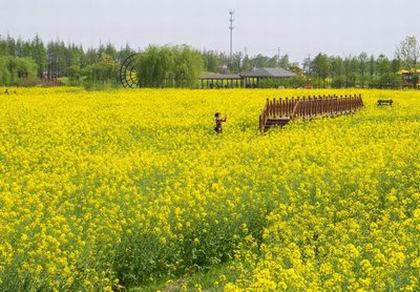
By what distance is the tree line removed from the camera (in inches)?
2259

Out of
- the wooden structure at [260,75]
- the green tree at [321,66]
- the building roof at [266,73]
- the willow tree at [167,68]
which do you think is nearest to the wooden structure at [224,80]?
the wooden structure at [260,75]

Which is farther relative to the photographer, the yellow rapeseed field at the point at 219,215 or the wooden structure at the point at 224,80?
the wooden structure at the point at 224,80

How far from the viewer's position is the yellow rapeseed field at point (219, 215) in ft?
24.4

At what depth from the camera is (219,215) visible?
9891 millimetres

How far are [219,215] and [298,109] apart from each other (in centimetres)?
1608

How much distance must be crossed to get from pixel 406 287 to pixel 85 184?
7.21 metres

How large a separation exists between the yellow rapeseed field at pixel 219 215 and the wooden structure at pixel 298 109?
4.86 m

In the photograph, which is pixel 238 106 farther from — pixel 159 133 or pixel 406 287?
pixel 406 287

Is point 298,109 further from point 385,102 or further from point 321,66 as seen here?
point 321,66

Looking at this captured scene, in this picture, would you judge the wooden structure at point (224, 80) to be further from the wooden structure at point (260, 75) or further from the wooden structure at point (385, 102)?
the wooden structure at point (385, 102)

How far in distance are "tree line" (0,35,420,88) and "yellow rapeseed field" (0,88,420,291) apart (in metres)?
39.5

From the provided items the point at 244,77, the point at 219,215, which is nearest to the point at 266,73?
the point at 244,77

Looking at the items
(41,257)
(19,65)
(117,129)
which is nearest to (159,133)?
(117,129)

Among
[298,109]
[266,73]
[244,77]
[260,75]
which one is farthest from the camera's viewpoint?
[266,73]
